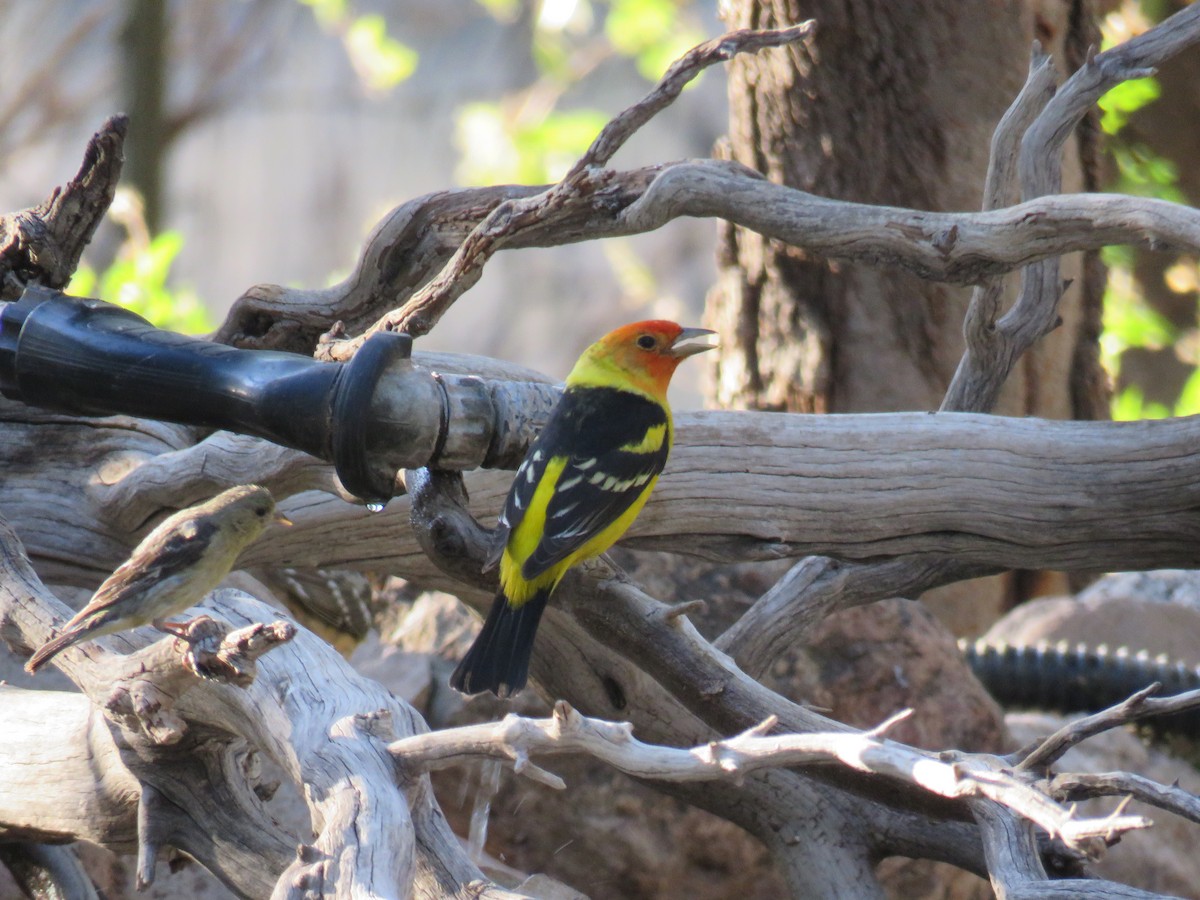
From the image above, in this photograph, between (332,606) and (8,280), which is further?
(332,606)

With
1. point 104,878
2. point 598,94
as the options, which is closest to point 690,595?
point 104,878

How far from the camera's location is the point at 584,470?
11.4ft

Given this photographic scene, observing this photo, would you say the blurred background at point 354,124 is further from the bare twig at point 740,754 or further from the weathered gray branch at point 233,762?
the bare twig at point 740,754

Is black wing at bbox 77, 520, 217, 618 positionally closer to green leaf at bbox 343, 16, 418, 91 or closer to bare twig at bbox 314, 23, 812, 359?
bare twig at bbox 314, 23, 812, 359

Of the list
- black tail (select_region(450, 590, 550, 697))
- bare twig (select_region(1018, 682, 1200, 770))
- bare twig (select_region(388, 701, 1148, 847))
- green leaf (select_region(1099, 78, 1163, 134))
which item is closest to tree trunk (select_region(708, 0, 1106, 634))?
green leaf (select_region(1099, 78, 1163, 134))

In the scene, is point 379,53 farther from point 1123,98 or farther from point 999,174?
point 999,174

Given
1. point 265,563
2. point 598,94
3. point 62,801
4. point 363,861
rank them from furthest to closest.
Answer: point 598,94 → point 265,563 → point 62,801 → point 363,861

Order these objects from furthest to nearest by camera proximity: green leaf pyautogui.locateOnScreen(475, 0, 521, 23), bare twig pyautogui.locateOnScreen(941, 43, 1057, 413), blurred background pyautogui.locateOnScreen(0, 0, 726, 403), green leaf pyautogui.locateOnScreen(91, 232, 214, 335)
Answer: green leaf pyautogui.locateOnScreen(475, 0, 521, 23) < blurred background pyautogui.locateOnScreen(0, 0, 726, 403) < green leaf pyautogui.locateOnScreen(91, 232, 214, 335) < bare twig pyautogui.locateOnScreen(941, 43, 1057, 413)

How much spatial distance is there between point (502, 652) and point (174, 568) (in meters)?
0.78

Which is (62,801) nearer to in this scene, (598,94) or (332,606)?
(332,606)

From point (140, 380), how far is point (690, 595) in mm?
2405

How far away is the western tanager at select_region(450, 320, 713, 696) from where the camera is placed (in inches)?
124

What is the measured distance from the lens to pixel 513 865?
4621 mm

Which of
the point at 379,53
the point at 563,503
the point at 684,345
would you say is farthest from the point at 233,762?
the point at 379,53
